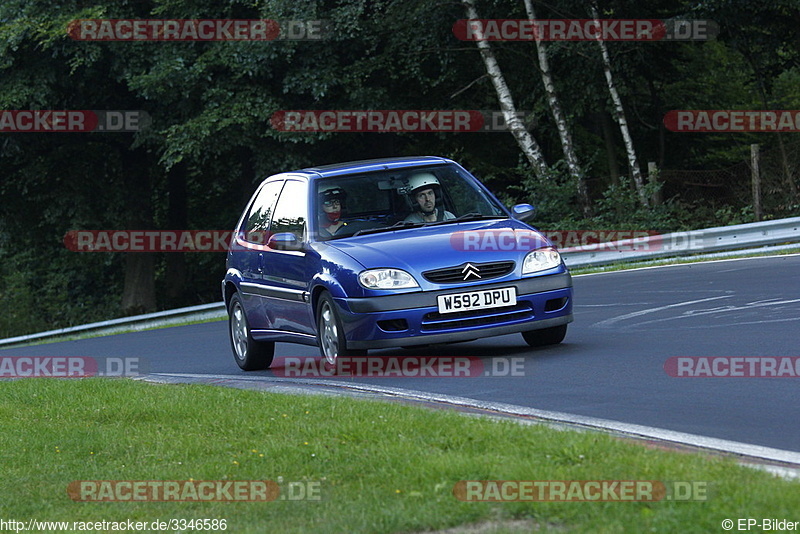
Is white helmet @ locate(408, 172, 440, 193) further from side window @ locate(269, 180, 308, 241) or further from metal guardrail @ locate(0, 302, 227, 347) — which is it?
metal guardrail @ locate(0, 302, 227, 347)

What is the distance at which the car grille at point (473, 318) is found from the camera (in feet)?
34.8

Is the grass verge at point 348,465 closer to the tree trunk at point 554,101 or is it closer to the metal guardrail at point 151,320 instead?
the metal guardrail at point 151,320

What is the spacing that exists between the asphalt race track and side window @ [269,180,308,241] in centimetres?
136

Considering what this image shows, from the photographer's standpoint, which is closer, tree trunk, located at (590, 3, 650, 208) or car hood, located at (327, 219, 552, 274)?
car hood, located at (327, 219, 552, 274)

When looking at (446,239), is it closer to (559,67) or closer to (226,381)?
(226,381)

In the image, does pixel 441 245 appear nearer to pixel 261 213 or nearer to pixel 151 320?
pixel 261 213

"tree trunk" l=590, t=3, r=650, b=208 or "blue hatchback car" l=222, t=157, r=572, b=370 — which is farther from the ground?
"tree trunk" l=590, t=3, r=650, b=208

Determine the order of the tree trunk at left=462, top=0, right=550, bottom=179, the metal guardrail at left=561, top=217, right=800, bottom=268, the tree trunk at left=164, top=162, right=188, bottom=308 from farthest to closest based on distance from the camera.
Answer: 1. the tree trunk at left=164, top=162, right=188, bottom=308
2. the tree trunk at left=462, top=0, right=550, bottom=179
3. the metal guardrail at left=561, top=217, right=800, bottom=268

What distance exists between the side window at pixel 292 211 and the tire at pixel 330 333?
0.80 metres

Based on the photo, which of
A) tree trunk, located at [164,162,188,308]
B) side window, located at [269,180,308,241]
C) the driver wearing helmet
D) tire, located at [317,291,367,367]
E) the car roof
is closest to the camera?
tire, located at [317,291,367,367]

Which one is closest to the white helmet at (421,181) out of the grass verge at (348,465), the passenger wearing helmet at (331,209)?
the passenger wearing helmet at (331,209)

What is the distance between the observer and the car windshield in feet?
38.1

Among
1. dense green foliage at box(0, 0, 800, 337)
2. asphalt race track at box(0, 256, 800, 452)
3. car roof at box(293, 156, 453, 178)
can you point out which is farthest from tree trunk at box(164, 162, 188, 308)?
car roof at box(293, 156, 453, 178)

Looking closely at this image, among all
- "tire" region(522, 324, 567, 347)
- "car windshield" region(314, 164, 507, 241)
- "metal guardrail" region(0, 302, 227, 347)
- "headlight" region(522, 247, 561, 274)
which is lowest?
"metal guardrail" region(0, 302, 227, 347)
